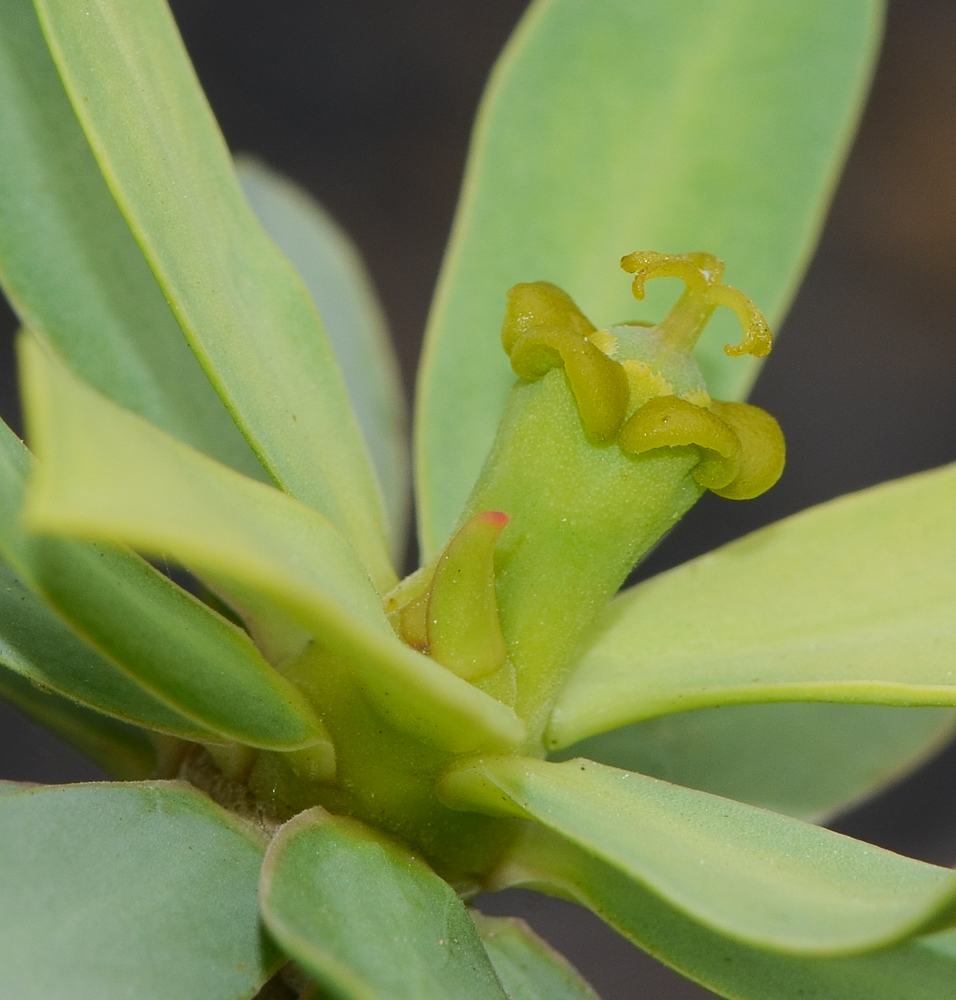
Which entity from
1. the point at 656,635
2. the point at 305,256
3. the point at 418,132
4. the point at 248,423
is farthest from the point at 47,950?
the point at 418,132

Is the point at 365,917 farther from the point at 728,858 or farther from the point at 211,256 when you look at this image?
the point at 211,256

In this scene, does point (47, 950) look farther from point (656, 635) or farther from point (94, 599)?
point (656, 635)

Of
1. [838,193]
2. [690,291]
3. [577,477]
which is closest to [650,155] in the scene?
[690,291]

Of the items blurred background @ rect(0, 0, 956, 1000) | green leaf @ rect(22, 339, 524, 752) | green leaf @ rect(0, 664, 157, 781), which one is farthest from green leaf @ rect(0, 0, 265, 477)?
blurred background @ rect(0, 0, 956, 1000)

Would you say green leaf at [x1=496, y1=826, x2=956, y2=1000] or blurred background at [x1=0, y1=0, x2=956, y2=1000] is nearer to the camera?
green leaf at [x1=496, y1=826, x2=956, y2=1000]

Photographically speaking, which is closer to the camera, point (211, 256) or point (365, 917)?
point (365, 917)

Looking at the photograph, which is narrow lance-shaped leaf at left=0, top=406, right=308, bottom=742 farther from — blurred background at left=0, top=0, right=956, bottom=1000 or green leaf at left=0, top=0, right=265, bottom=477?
blurred background at left=0, top=0, right=956, bottom=1000
